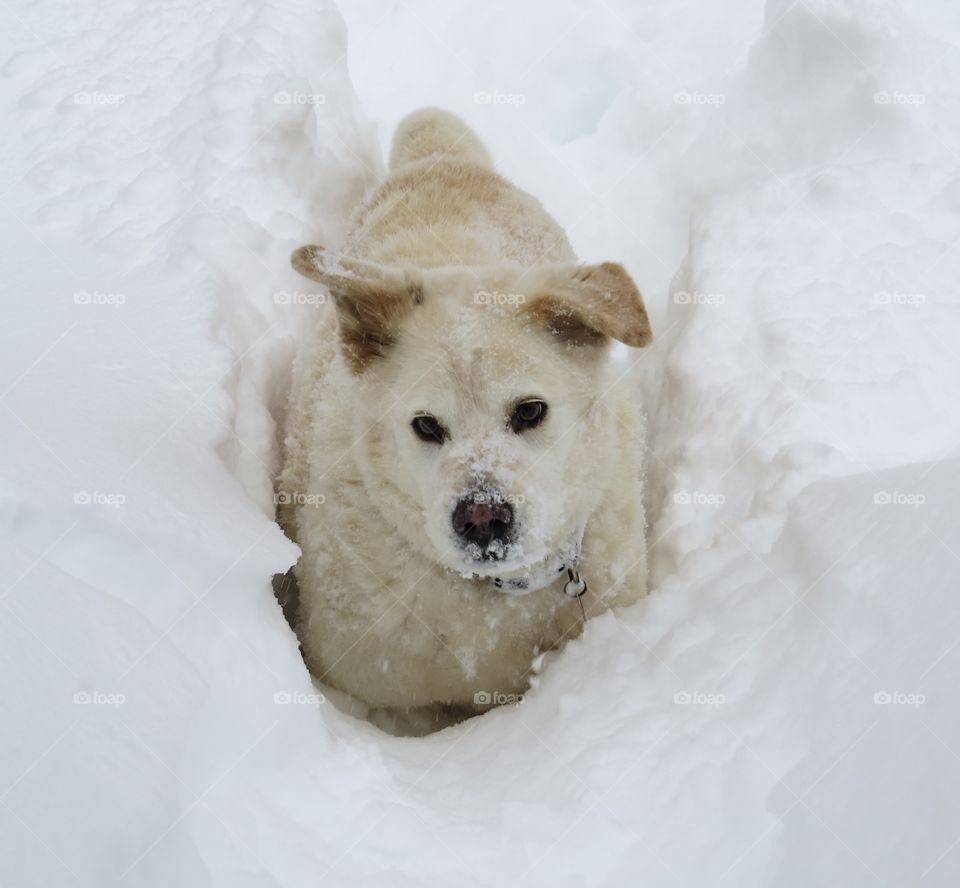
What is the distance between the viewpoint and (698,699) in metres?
2.52

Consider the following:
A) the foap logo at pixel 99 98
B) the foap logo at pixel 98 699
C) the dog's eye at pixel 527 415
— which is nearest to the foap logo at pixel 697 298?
the dog's eye at pixel 527 415

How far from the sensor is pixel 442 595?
10.9 ft

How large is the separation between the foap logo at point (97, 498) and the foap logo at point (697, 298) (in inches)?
107

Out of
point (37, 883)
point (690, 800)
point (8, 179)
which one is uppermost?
point (8, 179)

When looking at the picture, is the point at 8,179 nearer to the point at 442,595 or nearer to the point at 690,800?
the point at 442,595

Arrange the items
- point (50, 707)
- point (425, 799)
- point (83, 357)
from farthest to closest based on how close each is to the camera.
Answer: point (83, 357), point (425, 799), point (50, 707)

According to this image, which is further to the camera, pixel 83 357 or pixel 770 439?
pixel 770 439

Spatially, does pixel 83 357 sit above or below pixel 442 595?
above

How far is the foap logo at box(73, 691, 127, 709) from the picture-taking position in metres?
2.02

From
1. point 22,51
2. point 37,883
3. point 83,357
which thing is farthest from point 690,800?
point 22,51

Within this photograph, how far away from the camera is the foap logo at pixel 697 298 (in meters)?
4.14

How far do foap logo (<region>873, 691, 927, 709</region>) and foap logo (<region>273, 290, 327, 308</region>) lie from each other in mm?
3069

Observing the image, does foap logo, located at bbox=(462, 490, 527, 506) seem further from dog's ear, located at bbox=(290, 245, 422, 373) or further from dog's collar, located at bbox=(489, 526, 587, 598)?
dog's ear, located at bbox=(290, 245, 422, 373)

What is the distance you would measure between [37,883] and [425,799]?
3.38 ft
